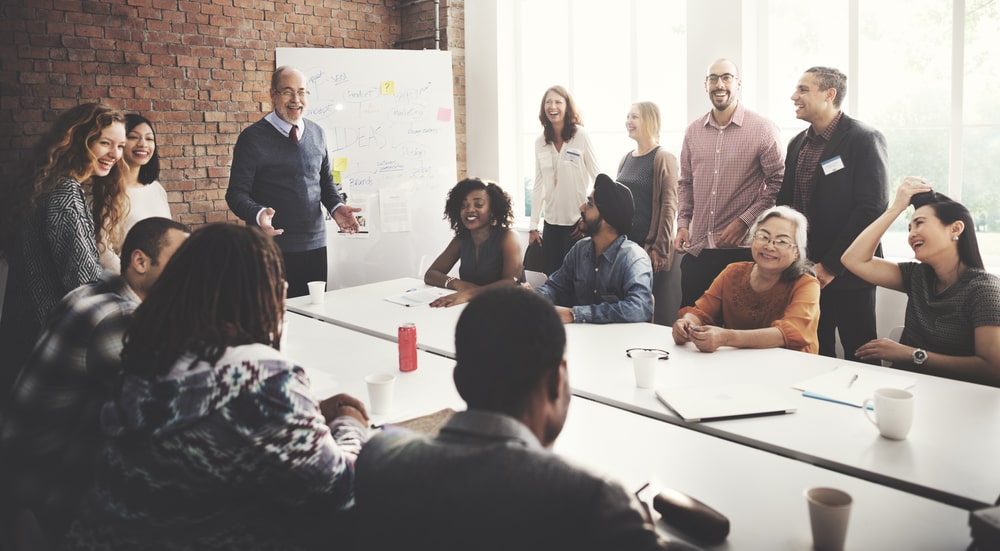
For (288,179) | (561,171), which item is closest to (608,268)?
(561,171)

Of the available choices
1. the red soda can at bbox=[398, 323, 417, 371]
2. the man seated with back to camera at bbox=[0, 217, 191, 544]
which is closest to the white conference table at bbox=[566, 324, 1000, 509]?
the red soda can at bbox=[398, 323, 417, 371]

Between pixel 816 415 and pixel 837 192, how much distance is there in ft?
6.81

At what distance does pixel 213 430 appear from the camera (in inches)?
46.9

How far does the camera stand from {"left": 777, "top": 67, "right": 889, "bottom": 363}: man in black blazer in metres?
3.49

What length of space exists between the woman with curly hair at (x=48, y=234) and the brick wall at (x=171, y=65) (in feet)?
7.64

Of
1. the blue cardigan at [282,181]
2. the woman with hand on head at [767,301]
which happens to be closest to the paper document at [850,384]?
the woman with hand on head at [767,301]

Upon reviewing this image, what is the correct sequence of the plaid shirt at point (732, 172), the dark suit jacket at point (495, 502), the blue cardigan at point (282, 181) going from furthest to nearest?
the blue cardigan at point (282, 181), the plaid shirt at point (732, 172), the dark suit jacket at point (495, 502)

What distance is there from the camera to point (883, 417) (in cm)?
168

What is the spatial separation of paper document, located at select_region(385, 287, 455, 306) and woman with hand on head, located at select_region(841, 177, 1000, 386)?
1884 mm

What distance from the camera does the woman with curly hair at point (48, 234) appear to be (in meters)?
A: 2.58

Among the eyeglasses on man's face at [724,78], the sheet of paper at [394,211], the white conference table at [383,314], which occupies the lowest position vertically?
the white conference table at [383,314]

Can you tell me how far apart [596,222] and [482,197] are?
794 mm

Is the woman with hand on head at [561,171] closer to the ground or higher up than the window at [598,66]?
closer to the ground

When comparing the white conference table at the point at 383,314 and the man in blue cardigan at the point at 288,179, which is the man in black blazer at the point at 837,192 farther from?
the man in blue cardigan at the point at 288,179
